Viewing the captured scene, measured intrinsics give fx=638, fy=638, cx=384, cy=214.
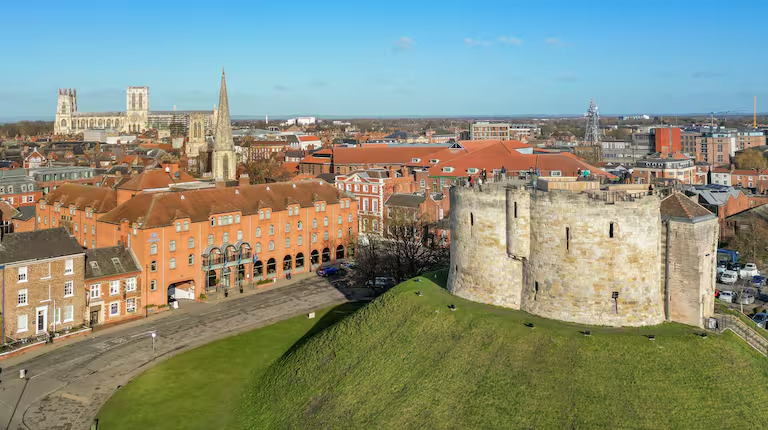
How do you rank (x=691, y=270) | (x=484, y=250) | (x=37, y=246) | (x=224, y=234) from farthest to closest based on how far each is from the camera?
(x=224, y=234)
(x=37, y=246)
(x=484, y=250)
(x=691, y=270)

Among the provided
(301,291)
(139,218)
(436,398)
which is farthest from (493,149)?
(436,398)

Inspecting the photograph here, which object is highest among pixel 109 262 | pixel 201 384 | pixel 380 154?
pixel 380 154

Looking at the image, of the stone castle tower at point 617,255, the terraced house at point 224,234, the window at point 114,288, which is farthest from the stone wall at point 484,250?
the window at point 114,288

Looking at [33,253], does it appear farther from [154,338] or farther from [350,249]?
[350,249]

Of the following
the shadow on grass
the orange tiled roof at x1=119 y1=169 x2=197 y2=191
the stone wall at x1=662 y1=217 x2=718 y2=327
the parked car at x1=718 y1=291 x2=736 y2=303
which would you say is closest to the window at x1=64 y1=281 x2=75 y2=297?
the shadow on grass

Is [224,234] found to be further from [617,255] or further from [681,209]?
[681,209]

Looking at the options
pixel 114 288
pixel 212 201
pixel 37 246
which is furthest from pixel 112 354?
pixel 212 201

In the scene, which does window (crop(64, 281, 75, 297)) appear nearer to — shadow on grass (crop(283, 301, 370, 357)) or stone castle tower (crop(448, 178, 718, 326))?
shadow on grass (crop(283, 301, 370, 357))
